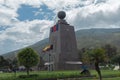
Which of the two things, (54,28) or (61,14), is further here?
(54,28)

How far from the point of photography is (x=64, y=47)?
10600 centimetres

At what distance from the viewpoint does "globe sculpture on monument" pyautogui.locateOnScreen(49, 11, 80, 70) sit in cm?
10506

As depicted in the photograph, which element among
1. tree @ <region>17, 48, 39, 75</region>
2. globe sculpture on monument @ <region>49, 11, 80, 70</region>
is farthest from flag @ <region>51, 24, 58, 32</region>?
tree @ <region>17, 48, 39, 75</region>

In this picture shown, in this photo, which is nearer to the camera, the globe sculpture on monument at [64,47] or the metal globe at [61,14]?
the globe sculpture on monument at [64,47]

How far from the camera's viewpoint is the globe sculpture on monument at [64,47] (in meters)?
105

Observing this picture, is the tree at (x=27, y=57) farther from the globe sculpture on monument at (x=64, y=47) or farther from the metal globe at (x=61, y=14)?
the metal globe at (x=61, y=14)

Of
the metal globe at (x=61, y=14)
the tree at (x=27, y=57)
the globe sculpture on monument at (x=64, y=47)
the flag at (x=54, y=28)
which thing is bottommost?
the tree at (x=27, y=57)

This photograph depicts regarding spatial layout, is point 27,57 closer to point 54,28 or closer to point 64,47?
point 64,47

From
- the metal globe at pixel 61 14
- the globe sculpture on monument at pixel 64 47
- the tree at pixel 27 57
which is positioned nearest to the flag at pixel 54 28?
the globe sculpture on monument at pixel 64 47

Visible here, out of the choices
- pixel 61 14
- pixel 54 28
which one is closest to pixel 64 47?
pixel 54 28

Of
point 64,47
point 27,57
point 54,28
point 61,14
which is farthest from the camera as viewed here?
point 54,28

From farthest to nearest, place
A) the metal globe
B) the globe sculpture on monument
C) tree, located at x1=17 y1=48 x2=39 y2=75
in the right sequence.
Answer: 1. the metal globe
2. the globe sculpture on monument
3. tree, located at x1=17 y1=48 x2=39 y2=75

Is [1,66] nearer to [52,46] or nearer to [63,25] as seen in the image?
[52,46]

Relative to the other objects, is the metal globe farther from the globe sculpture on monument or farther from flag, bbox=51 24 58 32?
flag, bbox=51 24 58 32
